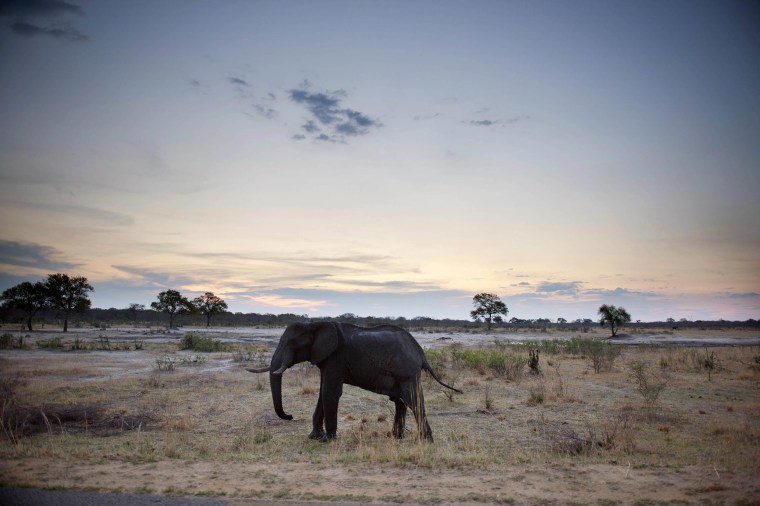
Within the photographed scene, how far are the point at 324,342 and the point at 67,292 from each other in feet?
180

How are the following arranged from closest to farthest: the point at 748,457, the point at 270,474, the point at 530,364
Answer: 1. the point at 270,474
2. the point at 748,457
3. the point at 530,364

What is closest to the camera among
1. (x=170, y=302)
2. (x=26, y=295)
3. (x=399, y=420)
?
(x=399, y=420)

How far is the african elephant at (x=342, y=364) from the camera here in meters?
10.2

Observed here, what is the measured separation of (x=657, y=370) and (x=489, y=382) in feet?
31.4

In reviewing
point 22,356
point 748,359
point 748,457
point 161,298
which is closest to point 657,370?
point 748,359

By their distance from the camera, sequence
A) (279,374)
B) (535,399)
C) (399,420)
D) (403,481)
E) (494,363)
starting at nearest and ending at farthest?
(403,481)
(279,374)
(399,420)
(535,399)
(494,363)

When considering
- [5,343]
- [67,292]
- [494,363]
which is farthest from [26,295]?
[494,363]

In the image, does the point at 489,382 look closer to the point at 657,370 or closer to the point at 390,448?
the point at 657,370

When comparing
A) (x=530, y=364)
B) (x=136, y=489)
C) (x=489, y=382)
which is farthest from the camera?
(x=530, y=364)

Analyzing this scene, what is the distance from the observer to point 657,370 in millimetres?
22812

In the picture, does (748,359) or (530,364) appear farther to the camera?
(748,359)

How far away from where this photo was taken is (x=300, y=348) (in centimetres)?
1040

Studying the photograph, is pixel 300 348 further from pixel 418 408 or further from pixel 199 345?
pixel 199 345

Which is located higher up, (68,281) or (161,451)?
(68,281)
